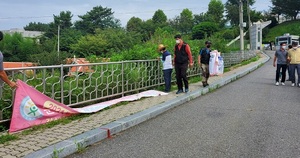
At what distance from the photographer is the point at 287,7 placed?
74.1 m

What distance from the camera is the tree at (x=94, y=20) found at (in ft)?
244

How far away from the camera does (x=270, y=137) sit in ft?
15.9

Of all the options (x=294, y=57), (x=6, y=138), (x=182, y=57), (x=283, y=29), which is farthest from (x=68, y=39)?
(x=6, y=138)

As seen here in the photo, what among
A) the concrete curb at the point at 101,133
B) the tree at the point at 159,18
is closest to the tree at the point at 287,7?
the tree at the point at 159,18

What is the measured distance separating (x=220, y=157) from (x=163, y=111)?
2.99 meters

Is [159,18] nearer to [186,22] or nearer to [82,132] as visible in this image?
[186,22]

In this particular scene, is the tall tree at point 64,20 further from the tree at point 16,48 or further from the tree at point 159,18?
the tree at point 159,18

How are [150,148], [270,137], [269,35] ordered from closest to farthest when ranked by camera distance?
[150,148], [270,137], [269,35]

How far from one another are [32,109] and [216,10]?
7537 centimetres

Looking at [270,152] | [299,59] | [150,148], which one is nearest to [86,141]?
[150,148]

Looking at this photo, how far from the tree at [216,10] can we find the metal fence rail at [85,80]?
69.4m

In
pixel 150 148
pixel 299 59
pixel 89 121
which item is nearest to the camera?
pixel 150 148

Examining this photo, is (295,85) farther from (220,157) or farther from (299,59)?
(220,157)

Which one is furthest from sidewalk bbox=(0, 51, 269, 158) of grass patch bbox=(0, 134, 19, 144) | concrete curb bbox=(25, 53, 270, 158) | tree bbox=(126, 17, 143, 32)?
tree bbox=(126, 17, 143, 32)
